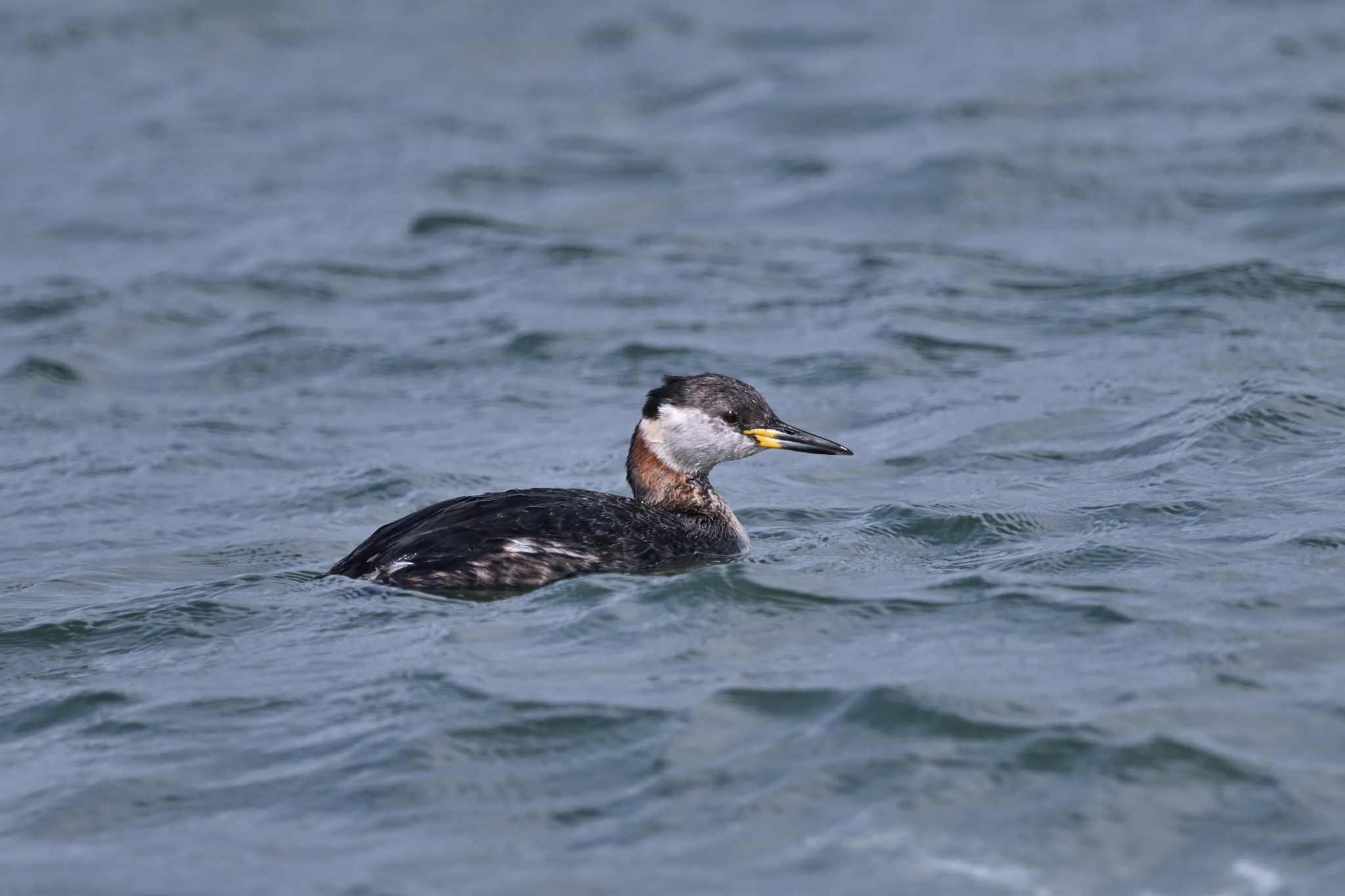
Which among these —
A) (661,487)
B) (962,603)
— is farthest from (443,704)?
(661,487)

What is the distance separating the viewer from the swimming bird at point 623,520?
8070mm

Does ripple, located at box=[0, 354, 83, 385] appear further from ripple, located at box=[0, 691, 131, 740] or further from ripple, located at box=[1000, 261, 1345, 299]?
ripple, located at box=[1000, 261, 1345, 299]

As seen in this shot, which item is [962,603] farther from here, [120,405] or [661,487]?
[120,405]

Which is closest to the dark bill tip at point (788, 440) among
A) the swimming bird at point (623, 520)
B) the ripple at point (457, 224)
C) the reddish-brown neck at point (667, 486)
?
the swimming bird at point (623, 520)

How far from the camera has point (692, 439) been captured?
9195 millimetres

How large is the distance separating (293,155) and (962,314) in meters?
8.56

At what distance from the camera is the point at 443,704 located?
677 cm

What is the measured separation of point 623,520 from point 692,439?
793mm

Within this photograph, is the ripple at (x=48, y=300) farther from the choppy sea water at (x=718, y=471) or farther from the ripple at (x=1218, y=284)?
the ripple at (x=1218, y=284)

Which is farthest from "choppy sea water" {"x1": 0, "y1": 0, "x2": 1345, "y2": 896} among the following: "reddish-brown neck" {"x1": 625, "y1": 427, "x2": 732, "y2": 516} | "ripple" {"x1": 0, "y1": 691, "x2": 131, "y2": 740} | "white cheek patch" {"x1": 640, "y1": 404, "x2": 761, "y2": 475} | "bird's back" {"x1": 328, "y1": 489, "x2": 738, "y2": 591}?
"white cheek patch" {"x1": 640, "y1": 404, "x2": 761, "y2": 475}

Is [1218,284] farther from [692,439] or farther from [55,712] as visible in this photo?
[55,712]

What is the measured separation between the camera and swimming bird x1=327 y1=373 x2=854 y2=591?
8070mm

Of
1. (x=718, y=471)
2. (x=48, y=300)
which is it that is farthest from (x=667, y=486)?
(x=48, y=300)

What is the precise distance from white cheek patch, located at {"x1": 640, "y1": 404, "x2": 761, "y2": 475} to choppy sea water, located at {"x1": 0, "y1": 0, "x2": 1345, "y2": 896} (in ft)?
1.69
